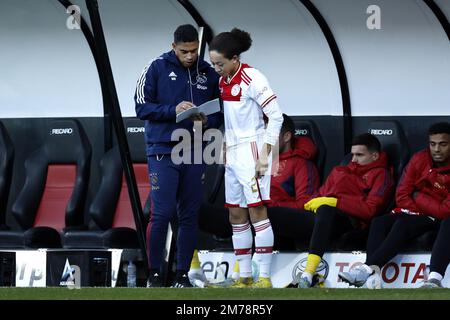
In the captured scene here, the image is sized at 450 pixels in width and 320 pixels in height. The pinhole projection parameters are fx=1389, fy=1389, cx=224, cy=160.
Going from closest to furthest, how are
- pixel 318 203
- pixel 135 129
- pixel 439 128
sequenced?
1. pixel 439 128
2. pixel 318 203
3. pixel 135 129

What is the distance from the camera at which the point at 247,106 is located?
367 inches

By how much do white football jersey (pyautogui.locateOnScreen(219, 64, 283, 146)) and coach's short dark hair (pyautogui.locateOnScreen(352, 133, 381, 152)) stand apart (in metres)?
1.26

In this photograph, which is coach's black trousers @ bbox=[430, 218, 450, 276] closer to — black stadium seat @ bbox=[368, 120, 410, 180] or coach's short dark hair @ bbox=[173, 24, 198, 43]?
black stadium seat @ bbox=[368, 120, 410, 180]

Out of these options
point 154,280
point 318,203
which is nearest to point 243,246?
point 154,280

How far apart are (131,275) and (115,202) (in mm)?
1056

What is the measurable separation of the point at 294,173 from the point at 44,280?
208 cm

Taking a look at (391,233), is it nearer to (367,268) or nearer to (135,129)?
(367,268)

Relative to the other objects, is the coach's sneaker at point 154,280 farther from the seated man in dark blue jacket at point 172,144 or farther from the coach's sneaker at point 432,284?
the coach's sneaker at point 432,284

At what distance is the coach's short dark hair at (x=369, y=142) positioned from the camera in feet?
34.1

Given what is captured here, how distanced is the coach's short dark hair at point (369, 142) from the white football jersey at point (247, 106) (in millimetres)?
1263

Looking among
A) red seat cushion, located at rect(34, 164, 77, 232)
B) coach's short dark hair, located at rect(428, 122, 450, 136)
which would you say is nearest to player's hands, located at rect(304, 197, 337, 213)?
coach's short dark hair, located at rect(428, 122, 450, 136)

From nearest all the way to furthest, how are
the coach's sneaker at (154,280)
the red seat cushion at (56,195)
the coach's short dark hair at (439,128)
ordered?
the coach's sneaker at (154,280) < the coach's short dark hair at (439,128) < the red seat cushion at (56,195)

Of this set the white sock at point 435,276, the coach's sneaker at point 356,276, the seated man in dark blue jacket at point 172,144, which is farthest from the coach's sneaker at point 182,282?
the white sock at point 435,276
